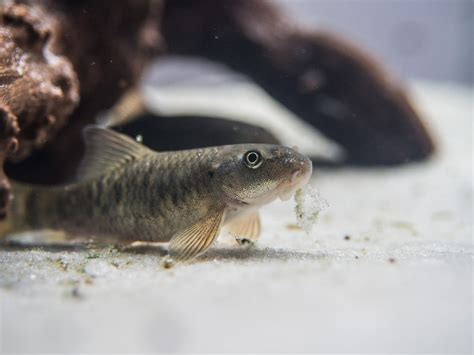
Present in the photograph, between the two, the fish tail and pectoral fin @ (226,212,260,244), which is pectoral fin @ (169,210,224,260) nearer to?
pectoral fin @ (226,212,260,244)

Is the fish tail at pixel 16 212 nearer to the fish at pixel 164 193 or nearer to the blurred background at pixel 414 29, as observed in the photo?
the fish at pixel 164 193

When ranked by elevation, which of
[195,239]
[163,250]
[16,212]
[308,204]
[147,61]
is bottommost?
[16,212]

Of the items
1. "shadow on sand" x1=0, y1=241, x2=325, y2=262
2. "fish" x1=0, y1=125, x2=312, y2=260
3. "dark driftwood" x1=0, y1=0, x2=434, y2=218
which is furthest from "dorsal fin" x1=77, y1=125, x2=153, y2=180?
"shadow on sand" x1=0, y1=241, x2=325, y2=262

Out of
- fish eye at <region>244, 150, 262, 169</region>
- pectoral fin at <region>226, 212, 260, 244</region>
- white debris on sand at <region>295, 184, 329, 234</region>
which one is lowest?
pectoral fin at <region>226, 212, 260, 244</region>

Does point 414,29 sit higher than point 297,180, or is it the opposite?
point 414,29

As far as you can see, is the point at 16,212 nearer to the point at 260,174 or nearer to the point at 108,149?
the point at 108,149

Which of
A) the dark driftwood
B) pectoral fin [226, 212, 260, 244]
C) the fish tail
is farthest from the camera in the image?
the fish tail

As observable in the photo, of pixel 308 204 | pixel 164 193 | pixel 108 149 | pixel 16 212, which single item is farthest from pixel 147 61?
pixel 308 204
